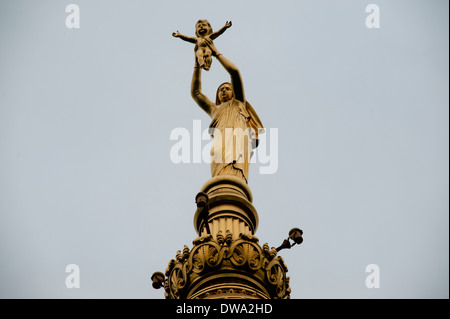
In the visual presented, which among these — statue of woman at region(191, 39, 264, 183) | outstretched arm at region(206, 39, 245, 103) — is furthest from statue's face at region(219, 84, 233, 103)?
outstretched arm at region(206, 39, 245, 103)

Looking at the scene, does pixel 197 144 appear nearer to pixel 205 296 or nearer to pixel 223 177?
pixel 223 177

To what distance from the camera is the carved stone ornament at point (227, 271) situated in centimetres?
1291

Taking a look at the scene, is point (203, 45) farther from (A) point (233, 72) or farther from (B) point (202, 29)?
(A) point (233, 72)

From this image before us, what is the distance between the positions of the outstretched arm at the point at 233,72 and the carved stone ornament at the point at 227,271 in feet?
15.4

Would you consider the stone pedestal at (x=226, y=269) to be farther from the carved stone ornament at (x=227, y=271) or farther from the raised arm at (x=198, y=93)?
the raised arm at (x=198, y=93)

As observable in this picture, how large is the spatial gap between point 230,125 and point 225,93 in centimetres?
151

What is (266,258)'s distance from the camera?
13.4 metres

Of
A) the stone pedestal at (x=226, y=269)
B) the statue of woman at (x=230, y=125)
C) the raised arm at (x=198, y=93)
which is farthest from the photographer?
the raised arm at (x=198, y=93)

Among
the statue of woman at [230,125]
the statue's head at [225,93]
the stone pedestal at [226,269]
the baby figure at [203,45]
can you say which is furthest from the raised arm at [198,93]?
the stone pedestal at [226,269]

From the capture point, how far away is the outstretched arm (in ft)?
55.8

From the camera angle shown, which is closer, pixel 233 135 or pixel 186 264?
pixel 186 264
